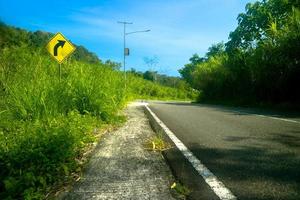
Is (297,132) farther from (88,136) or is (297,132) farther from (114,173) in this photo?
(114,173)

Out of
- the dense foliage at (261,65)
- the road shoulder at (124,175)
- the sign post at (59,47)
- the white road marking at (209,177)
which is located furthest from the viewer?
the dense foliage at (261,65)

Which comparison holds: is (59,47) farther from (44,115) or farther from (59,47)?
(44,115)

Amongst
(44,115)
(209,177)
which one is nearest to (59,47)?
(44,115)

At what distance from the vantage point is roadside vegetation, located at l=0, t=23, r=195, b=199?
4797mm

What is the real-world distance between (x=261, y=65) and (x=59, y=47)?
552 inches

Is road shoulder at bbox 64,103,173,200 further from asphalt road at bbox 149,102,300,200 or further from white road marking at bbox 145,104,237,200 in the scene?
asphalt road at bbox 149,102,300,200

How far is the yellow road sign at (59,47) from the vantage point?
41.0 ft

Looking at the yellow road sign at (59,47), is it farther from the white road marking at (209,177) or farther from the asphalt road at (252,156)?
the white road marking at (209,177)

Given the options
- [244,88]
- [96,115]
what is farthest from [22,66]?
[244,88]

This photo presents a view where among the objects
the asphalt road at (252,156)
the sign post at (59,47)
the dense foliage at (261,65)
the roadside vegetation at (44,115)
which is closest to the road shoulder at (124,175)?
the roadside vegetation at (44,115)

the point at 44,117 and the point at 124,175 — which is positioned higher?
the point at 44,117

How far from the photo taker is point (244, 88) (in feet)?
99.1

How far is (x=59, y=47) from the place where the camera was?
12.7 m

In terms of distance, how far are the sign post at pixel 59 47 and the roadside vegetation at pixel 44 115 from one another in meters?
0.22
